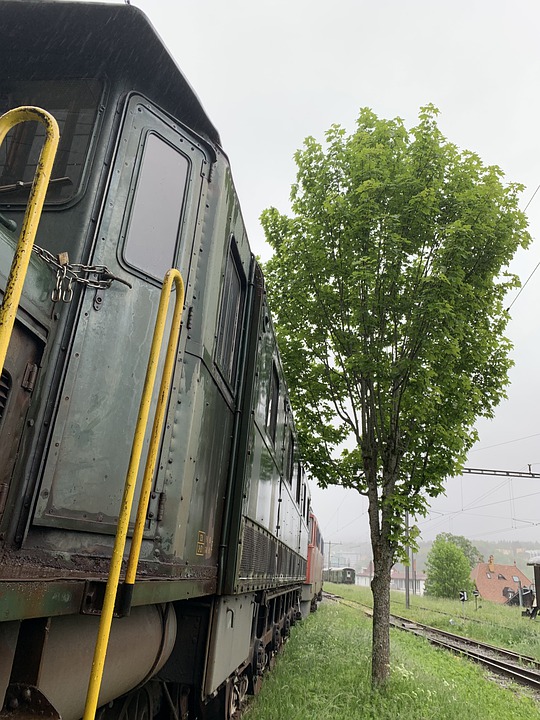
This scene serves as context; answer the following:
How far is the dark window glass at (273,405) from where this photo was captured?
18.5 ft

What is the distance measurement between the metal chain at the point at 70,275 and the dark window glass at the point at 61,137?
427 mm

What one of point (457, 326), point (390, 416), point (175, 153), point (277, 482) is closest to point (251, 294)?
point (175, 153)

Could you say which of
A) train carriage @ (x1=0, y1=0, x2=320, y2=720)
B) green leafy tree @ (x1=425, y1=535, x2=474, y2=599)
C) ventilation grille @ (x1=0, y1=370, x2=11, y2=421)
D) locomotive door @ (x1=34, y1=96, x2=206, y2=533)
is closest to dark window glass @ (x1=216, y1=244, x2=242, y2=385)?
train carriage @ (x1=0, y1=0, x2=320, y2=720)

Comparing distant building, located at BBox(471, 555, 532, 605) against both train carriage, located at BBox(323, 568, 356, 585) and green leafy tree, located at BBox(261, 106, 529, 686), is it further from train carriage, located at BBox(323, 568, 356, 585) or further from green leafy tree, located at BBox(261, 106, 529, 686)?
green leafy tree, located at BBox(261, 106, 529, 686)

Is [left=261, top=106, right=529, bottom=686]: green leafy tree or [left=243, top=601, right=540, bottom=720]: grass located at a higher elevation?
[left=261, top=106, right=529, bottom=686]: green leafy tree

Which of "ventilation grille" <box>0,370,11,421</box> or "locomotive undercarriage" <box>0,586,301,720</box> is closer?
"locomotive undercarriage" <box>0,586,301,720</box>

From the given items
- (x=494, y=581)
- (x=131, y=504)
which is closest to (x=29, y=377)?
(x=131, y=504)

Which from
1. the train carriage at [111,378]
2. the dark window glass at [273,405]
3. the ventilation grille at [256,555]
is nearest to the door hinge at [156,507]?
the train carriage at [111,378]

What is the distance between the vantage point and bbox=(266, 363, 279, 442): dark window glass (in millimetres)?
5629

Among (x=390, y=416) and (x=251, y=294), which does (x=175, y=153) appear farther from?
(x=390, y=416)

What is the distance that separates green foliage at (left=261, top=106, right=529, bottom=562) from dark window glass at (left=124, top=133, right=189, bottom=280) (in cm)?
486

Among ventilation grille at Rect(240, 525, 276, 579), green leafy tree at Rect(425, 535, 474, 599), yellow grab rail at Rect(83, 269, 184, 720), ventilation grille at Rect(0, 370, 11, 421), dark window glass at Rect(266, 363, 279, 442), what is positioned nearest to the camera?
yellow grab rail at Rect(83, 269, 184, 720)

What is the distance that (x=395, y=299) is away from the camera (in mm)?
8289

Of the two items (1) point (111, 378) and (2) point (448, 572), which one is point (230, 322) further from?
(2) point (448, 572)
